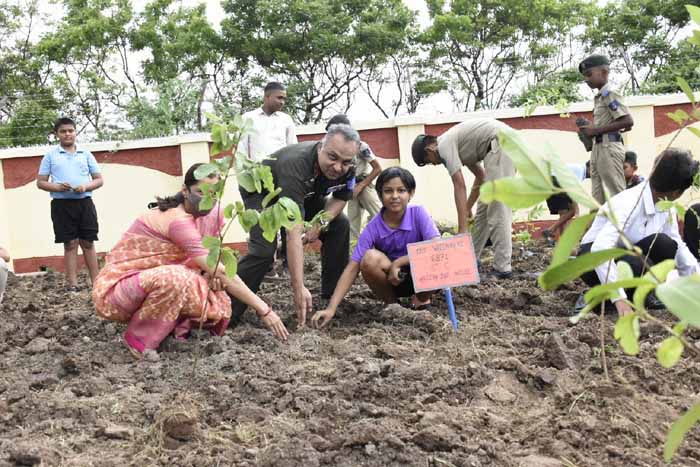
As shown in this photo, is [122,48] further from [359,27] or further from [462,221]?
[462,221]

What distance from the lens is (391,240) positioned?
4008 millimetres

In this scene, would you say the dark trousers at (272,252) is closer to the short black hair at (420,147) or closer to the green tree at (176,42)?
the short black hair at (420,147)

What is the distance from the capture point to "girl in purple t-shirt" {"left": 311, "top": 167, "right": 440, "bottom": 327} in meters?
3.88

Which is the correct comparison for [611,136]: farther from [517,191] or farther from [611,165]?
[517,191]

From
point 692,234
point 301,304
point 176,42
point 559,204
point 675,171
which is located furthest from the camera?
point 176,42

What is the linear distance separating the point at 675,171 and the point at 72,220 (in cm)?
445

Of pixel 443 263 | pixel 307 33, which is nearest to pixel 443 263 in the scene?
pixel 443 263

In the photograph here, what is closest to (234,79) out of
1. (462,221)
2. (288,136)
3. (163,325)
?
(288,136)

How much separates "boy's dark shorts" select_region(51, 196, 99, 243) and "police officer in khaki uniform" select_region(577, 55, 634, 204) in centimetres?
386

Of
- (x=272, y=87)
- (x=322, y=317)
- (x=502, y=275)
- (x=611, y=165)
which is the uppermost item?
(x=272, y=87)

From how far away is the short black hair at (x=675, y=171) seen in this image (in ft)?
11.1

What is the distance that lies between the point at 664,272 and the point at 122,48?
19587 millimetres

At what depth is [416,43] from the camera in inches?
754

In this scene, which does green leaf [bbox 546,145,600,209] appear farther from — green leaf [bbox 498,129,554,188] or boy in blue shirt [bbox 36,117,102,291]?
boy in blue shirt [bbox 36,117,102,291]
